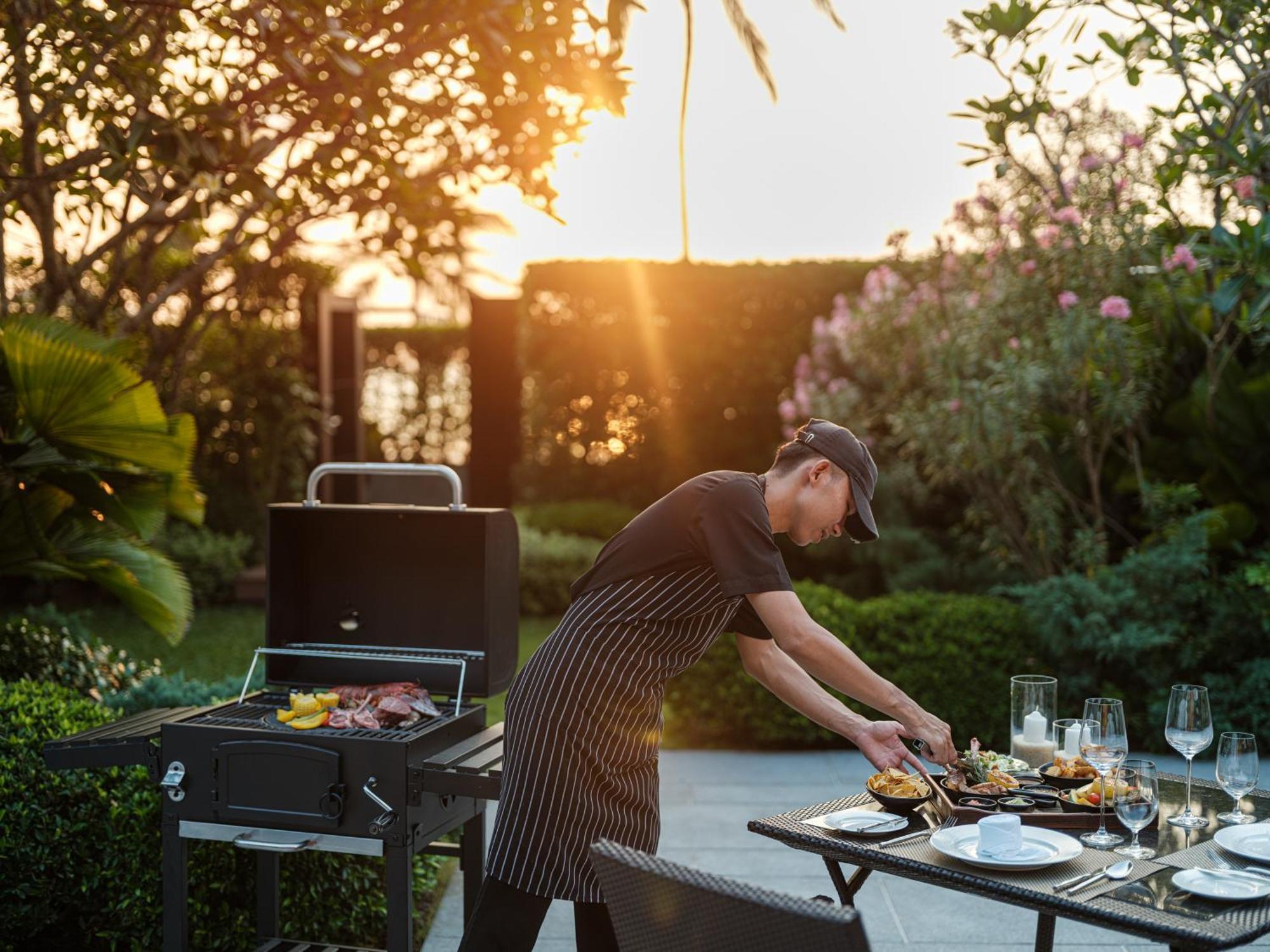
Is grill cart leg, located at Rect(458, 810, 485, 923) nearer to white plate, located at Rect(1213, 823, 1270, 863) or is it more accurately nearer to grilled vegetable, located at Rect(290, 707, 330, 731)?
grilled vegetable, located at Rect(290, 707, 330, 731)

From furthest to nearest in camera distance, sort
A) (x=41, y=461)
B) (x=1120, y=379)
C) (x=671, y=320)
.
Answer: (x=671, y=320) < (x=1120, y=379) < (x=41, y=461)

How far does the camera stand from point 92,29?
14.6 feet


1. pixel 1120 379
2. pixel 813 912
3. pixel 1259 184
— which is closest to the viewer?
pixel 813 912

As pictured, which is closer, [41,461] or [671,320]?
[41,461]

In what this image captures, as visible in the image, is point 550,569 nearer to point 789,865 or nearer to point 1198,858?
point 789,865

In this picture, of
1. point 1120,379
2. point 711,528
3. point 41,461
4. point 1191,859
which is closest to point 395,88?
point 41,461

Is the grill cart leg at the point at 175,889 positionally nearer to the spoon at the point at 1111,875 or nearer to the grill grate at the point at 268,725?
the grill grate at the point at 268,725

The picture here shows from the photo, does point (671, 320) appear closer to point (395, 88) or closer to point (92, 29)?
point (395, 88)

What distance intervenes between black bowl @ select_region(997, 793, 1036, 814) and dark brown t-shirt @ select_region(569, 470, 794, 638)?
0.60 m

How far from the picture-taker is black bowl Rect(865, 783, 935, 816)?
2551mm

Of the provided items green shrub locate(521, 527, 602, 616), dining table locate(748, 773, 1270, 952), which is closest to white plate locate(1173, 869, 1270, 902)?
dining table locate(748, 773, 1270, 952)

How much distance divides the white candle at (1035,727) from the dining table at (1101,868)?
0.29m

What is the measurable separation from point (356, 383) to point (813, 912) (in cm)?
998

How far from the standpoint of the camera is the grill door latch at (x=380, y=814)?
113 inches
